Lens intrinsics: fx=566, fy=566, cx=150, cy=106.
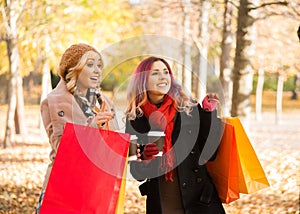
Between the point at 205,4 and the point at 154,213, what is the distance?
39.9 feet

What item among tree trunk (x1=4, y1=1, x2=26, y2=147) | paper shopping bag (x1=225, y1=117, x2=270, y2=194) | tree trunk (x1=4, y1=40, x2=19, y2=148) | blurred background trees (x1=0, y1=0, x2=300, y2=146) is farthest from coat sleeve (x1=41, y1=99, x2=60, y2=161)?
tree trunk (x1=4, y1=40, x2=19, y2=148)

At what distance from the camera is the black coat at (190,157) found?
360cm

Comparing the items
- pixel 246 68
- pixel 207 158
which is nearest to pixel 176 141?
pixel 207 158

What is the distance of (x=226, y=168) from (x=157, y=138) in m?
0.50

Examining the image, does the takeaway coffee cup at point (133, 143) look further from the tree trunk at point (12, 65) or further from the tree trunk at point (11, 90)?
the tree trunk at point (11, 90)

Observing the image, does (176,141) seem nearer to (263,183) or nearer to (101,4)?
(263,183)

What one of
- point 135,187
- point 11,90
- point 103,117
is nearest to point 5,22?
point 11,90

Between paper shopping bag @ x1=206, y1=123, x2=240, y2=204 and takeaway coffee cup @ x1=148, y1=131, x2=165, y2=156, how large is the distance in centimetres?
39

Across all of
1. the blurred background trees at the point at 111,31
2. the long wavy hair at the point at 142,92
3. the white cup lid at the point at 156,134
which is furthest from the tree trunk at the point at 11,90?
the white cup lid at the point at 156,134

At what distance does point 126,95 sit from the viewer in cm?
371

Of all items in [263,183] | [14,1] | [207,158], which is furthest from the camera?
[14,1]

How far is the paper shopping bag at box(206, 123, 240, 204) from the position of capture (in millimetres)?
3660

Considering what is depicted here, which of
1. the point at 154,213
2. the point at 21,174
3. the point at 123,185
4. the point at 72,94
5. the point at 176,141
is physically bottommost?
the point at 21,174

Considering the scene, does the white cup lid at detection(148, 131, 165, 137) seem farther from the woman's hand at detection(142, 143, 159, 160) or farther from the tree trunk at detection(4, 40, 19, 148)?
the tree trunk at detection(4, 40, 19, 148)
